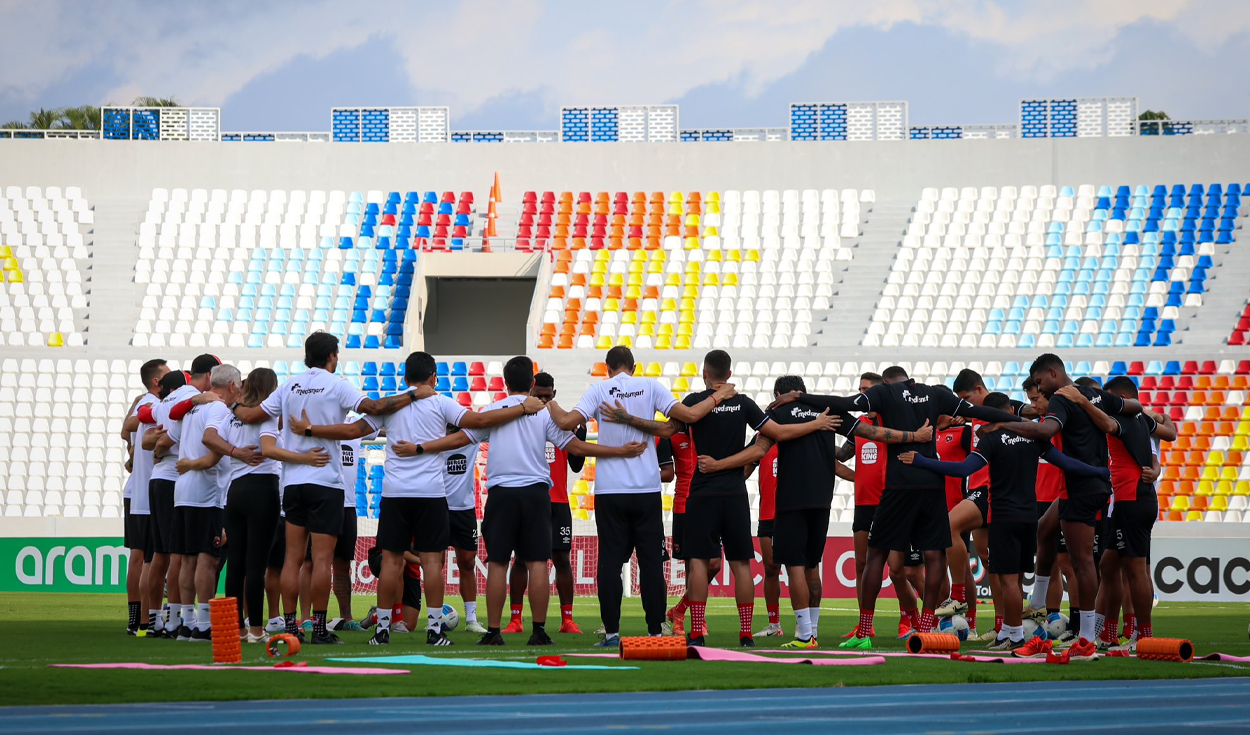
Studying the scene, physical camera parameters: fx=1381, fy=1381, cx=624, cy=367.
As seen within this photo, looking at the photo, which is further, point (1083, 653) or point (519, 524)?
point (519, 524)

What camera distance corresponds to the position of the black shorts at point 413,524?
10.6 meters

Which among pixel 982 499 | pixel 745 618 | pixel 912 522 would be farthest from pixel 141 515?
pixel 982 499

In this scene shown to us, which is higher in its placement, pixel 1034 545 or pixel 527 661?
pixel 1034 545

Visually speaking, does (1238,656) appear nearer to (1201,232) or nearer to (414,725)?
(414,725)

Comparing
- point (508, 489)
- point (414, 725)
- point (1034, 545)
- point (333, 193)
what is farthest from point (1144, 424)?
point (333, 193)

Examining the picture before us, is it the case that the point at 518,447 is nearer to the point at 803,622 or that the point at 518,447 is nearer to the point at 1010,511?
the point at 803,622

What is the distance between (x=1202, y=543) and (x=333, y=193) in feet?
78.4

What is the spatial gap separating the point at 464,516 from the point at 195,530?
2.57 meters

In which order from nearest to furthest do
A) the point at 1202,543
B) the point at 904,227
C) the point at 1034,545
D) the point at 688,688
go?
1. the point at 688,688
2. the point at 1034,545
3. the point at 1202,543
4. the point at 904,227

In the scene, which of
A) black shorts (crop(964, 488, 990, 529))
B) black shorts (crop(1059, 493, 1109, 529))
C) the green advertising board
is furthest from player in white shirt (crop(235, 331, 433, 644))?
the green advertising board

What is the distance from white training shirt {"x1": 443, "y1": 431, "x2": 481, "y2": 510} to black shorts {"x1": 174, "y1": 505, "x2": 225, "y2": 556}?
193 cm

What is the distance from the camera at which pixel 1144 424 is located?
11172 millimetres

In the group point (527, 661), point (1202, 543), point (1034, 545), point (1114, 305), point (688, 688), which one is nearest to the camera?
point (688, 688)

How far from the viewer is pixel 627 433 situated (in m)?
10.8
